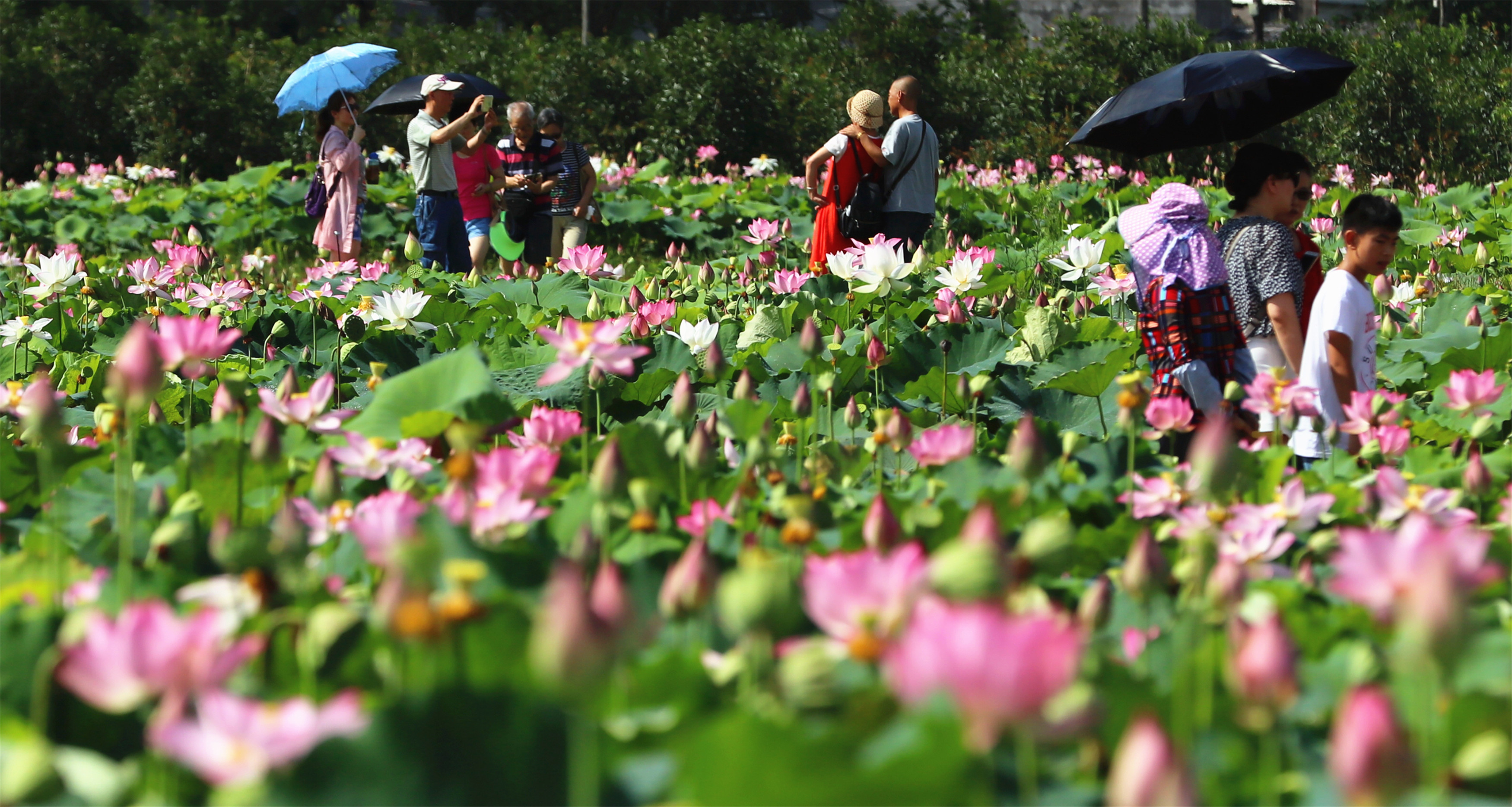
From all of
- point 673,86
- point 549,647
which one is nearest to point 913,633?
point 549,647

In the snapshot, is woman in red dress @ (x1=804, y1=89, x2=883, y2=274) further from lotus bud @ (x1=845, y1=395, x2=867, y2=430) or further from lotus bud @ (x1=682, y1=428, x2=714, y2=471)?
lotus bud @ (x1=682, y1=428, x2=714, y2=471)

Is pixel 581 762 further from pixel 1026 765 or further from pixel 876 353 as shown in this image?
pixel 876 353

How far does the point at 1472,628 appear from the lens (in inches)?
32.9

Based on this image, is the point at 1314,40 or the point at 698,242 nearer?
the point at 698,242

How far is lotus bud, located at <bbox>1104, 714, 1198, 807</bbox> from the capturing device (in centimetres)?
73

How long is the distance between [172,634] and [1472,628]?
30.7 inches

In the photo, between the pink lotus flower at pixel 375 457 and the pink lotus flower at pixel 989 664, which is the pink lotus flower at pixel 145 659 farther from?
the pink lotus flower at pixel 375 457

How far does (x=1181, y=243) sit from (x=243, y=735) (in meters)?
2.77

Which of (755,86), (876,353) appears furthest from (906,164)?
(755,86)

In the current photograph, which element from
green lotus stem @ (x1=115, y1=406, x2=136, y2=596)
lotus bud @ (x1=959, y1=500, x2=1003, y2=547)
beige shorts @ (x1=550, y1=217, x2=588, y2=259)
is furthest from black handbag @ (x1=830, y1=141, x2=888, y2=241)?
lotus bud @ (x1=959, y1=500, x2=1003, y2=547)

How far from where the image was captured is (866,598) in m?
0.99

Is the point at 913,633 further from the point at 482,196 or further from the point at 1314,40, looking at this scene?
the point at 1314,40

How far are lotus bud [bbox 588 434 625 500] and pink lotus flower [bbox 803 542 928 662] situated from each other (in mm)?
444

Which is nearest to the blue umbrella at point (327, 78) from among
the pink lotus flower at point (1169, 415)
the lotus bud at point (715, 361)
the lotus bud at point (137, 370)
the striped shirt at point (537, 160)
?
the striped shirt at point (537, 160)
